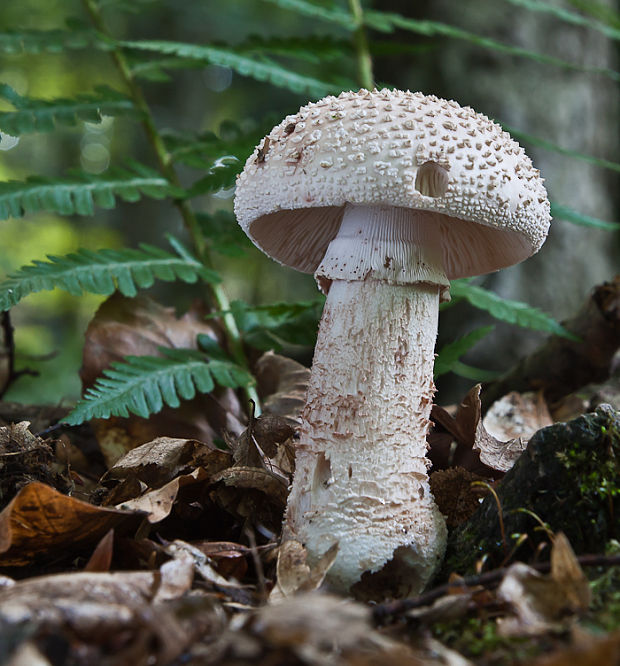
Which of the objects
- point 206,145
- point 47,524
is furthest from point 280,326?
point 47,524

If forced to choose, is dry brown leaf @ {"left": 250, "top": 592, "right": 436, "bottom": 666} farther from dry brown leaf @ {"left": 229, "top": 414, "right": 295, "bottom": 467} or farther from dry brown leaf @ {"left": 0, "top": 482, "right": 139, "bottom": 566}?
dry brown leaf @ {"left": 229, "top": 414, "right": 295, "bottom": 467}

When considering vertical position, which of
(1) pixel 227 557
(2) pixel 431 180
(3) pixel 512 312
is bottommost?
(1) pixel 227 557

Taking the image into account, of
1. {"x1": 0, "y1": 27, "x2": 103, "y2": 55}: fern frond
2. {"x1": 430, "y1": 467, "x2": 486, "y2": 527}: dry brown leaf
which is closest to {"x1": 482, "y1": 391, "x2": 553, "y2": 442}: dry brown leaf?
{"x1": 430, "y1": 467, "x2": 486, "y2": 527}: dry brown leaf

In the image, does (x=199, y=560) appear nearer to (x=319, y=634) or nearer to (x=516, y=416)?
(x=319, y=634)

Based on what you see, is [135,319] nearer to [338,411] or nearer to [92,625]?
[338,411]

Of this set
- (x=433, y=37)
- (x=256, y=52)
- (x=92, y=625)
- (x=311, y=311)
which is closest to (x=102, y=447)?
(x=311, y=311)

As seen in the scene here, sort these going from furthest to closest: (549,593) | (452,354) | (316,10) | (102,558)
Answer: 1. (316,10)
2. (452,354)
3. (102,558)
4. (549,593)

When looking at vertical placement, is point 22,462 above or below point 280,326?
below
